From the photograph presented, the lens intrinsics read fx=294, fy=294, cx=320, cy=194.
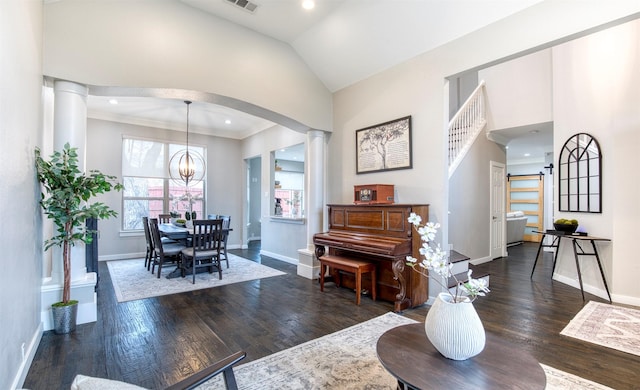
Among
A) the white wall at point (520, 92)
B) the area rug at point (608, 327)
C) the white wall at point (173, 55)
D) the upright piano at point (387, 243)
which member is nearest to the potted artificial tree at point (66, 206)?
the white wall at point (173, 55)

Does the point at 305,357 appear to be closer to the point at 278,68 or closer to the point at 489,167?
the point at 278,68

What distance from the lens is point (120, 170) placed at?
6.44 metres

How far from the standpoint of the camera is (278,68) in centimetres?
443

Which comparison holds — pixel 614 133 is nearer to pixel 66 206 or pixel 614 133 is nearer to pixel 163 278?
pixel 66 206

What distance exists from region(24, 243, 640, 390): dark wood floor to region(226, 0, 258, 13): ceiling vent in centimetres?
370

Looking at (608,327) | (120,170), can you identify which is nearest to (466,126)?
(608,327)

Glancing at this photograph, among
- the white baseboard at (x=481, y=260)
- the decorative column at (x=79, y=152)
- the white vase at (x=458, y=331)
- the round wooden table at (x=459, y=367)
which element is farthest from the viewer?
the white baseboard at (x=481, y=260)

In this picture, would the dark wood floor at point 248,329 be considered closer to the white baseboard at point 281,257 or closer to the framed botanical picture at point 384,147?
the white baseboard at point 281,257

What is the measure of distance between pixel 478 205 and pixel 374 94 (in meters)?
3.40

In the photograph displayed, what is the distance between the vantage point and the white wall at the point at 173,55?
9.82ft

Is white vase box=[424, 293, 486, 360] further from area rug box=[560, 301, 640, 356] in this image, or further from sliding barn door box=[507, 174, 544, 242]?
sliding barn door box=[507, 174, 544, 242]

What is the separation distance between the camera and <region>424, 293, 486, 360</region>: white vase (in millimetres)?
1431

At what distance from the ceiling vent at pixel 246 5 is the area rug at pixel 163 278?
3842mm

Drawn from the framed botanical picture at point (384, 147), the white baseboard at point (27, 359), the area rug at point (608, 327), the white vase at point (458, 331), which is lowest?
the area rug at point (608, 327)
